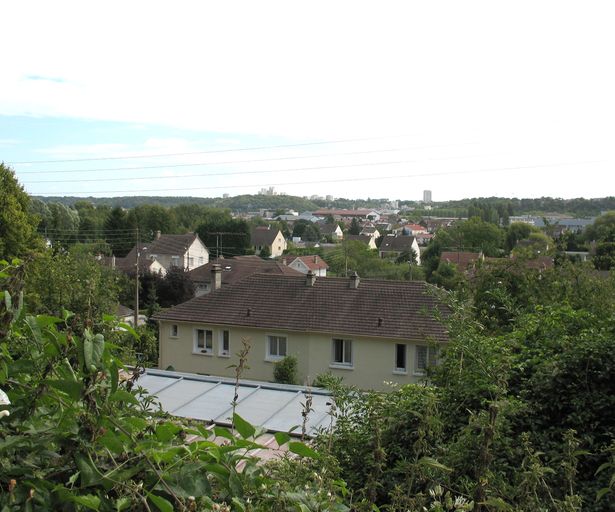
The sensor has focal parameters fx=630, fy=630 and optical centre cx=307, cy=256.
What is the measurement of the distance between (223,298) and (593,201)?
6101 inches

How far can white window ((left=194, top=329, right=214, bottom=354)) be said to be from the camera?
2527 cm

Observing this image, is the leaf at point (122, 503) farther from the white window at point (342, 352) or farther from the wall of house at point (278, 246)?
the wall of house at point (278, 246)

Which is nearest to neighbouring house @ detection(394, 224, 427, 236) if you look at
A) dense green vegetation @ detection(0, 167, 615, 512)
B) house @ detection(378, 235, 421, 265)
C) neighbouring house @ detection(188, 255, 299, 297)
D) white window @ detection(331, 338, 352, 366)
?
house @ detection(378, 235, 421, 265)

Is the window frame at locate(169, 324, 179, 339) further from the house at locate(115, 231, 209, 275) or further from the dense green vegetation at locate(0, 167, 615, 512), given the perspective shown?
the house at locate(115, 231, 209, 275)

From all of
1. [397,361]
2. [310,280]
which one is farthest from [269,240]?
[397,361]

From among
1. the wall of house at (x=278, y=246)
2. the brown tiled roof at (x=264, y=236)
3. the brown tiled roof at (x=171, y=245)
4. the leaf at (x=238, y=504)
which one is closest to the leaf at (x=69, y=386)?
the leaf at (x=238, y=504)

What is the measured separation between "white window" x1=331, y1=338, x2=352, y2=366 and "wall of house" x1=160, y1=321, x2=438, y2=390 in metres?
0.15

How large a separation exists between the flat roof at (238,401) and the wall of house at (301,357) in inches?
372

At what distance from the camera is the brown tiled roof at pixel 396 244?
9466 cm

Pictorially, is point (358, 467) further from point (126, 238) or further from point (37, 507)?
point (126, 238)

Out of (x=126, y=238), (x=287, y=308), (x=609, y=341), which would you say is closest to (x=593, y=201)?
(x=126, y=238)

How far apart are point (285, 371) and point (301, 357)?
1192mm

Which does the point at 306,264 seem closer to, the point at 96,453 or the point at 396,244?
the point at 396,244

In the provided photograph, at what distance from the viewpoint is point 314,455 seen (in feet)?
6.53
